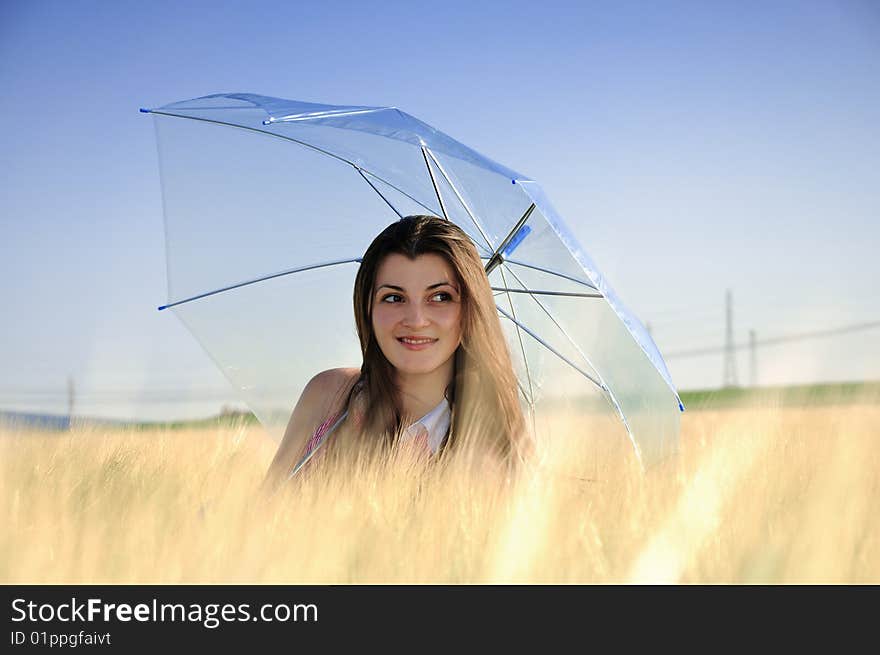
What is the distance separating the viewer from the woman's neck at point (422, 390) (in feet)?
11.1

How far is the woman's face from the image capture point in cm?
316

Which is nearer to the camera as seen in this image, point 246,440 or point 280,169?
point 280,169

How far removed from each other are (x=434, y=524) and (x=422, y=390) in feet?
3.53

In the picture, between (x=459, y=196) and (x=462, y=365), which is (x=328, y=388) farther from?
(x=459, y=196)

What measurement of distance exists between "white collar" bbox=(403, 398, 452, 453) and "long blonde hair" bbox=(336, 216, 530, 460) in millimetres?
50

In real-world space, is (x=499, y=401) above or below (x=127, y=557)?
above

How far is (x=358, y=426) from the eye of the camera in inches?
131

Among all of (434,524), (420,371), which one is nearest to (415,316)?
(420,371)

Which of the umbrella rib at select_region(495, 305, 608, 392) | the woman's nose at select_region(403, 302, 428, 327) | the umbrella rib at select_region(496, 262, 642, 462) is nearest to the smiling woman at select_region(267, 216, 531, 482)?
the woman's nose at select_region(403, 302, 428, 327)

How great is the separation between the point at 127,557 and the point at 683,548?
5.13 feet

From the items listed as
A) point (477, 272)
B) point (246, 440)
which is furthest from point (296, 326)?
point (477, 272)

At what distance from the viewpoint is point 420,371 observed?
324 cm
